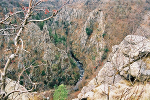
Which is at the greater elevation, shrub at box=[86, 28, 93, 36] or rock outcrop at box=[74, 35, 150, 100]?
shrub at box=[86, 28, 93, 36]

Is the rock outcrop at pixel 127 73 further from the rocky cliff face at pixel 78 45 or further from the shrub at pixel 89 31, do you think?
the shrub at pixel 89 31

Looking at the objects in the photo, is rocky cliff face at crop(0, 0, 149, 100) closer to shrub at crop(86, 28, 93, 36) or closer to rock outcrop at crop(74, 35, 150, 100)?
shrub at crop(86, 28, 93, 36)

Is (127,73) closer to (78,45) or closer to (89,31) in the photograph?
(89,31)

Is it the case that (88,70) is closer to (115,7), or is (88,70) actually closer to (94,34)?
(94,34)

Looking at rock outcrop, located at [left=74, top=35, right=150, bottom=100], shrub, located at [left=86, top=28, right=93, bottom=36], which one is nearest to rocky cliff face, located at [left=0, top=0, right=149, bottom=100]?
shrub, located at [left=86, top=28, right=93, bottom=36]

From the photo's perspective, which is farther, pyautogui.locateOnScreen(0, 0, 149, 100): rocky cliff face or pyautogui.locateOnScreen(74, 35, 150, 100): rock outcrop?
pyautogui.locateOnScreen(0, 0, 149, 100): rocky cliff face

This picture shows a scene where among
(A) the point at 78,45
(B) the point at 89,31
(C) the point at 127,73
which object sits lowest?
(C) the point at 127,73

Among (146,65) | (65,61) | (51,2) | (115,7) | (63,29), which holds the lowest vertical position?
(65,61)

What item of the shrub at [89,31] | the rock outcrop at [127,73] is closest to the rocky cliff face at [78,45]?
the shrub at [89,31]

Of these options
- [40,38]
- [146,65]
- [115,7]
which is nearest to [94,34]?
[115,7]

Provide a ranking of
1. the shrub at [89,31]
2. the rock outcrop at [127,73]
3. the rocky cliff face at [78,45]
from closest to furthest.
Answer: the rock outcrop at [127,73] → the rocky cliff face at [78,45] → the shrub at [89,31]

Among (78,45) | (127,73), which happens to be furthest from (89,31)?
(127,73)

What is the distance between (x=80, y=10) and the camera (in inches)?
2830

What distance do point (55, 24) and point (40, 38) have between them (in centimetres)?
2957
